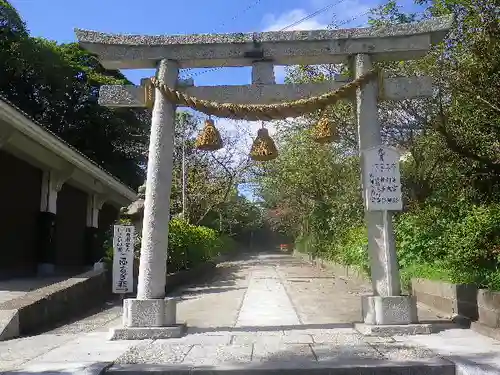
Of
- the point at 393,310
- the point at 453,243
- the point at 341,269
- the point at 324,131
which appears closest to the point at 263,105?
the point at 324,131

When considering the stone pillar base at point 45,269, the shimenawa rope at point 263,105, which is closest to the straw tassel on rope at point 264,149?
the shimenawa rope at point 263,105

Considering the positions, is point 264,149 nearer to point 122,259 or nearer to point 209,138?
point 209,138

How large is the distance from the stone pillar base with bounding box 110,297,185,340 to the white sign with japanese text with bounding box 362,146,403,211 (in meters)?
3.47

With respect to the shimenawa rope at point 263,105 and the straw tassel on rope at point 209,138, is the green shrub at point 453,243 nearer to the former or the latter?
the shimenawa rope at point 263,105

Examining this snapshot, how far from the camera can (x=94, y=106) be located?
89.4 feet

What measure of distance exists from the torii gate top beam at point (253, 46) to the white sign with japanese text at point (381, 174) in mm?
→ 1633

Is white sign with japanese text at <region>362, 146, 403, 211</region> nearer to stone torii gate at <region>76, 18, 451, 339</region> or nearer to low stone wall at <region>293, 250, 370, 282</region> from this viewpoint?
stone torii gate at <region>76, 18, 451, 339</region>

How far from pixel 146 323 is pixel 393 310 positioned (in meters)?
3.64

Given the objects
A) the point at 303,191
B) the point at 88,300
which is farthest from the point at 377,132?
the point at 303,191

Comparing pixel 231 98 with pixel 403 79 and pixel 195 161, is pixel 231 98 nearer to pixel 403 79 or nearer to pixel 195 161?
pixel 403 79

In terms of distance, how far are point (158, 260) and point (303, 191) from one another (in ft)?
59.4

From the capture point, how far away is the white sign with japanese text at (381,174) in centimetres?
759

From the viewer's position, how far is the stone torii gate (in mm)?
7656

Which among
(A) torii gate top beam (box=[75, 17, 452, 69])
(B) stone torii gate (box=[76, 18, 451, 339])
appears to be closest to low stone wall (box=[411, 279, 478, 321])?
(B) stone torii gate (box=[76, 18, 451, 339])
